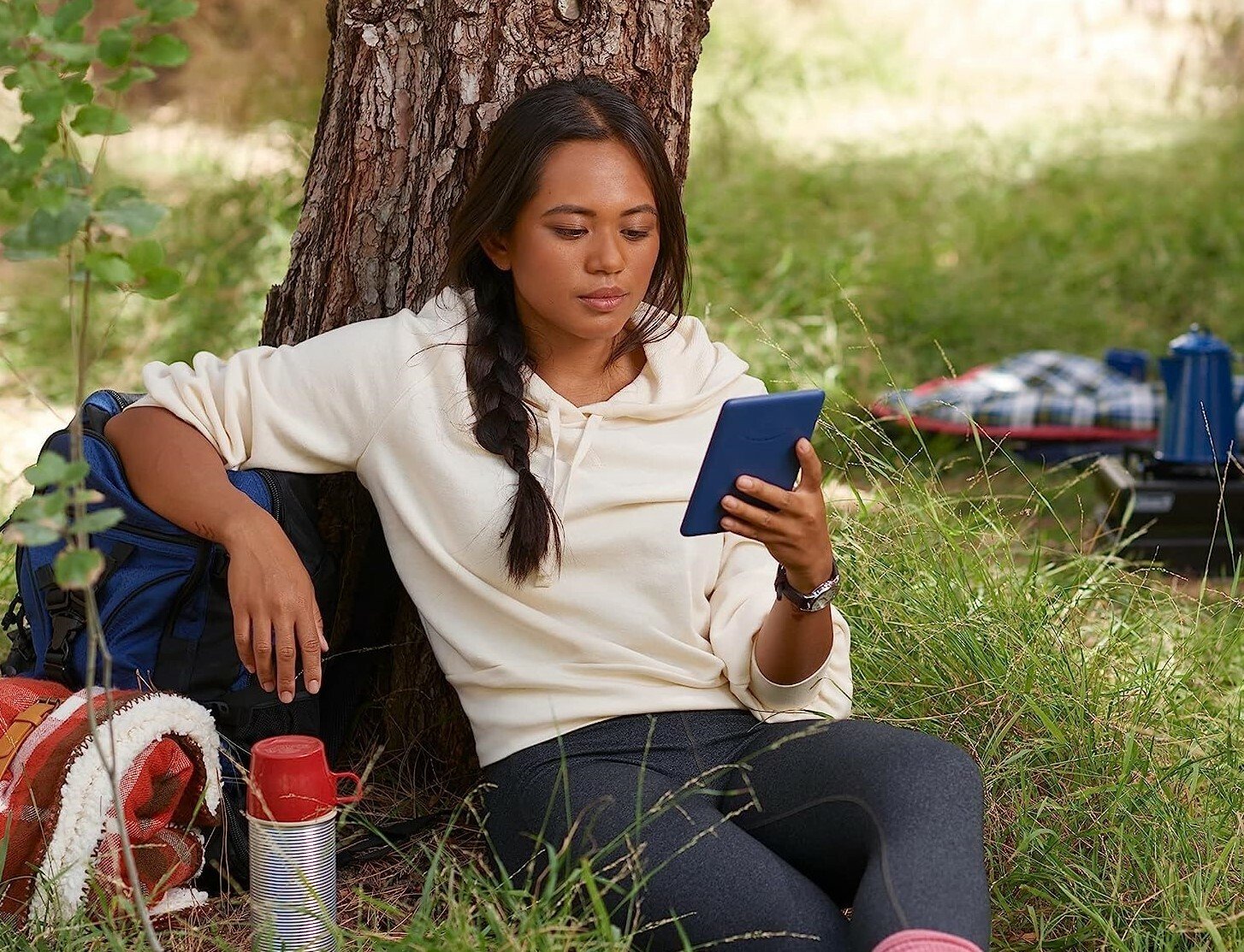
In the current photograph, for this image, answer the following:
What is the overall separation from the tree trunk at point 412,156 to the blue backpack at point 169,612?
342 mm

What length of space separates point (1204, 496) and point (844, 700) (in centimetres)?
228

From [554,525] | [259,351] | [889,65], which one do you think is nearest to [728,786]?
[554,525]

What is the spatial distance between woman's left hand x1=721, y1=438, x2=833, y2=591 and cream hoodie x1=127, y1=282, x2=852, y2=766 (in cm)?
22

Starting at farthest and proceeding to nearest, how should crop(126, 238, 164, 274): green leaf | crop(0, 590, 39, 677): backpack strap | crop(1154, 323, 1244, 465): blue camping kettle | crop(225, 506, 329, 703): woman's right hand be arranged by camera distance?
crop(1154, 323, 1244, 465): blue camping kettle
crop(0, 590, 39, 677): backpack strap
crop(225, 506, 329, 703): woman's right hand
crop(126, 238, 164, 274): green leaf

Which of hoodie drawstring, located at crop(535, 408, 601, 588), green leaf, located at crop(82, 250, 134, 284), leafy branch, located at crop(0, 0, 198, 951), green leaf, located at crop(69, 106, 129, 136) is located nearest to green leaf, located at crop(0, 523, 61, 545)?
leafy branch, located at crop(0, 0, 198, 951)

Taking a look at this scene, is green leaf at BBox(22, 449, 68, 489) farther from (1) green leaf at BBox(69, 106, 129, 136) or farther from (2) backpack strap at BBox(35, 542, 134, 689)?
(2) backpack strap at BBox(35, 542, 134, 689)

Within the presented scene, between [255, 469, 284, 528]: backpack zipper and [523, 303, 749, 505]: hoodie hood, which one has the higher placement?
[523, 303, 749, 505]: hoodie hood

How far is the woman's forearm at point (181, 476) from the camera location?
2117 millimetres

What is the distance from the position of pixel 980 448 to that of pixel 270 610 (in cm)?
142

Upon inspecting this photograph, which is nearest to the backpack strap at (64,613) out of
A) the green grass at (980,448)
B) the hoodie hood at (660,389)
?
the green grass at (980,448)

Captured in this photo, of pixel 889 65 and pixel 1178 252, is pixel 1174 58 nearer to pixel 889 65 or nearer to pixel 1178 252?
pixel 889 65

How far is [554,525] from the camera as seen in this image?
215 centimetres

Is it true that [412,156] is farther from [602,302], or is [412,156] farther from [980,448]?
[980,448]

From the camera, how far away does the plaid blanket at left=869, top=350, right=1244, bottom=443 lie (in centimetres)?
491
